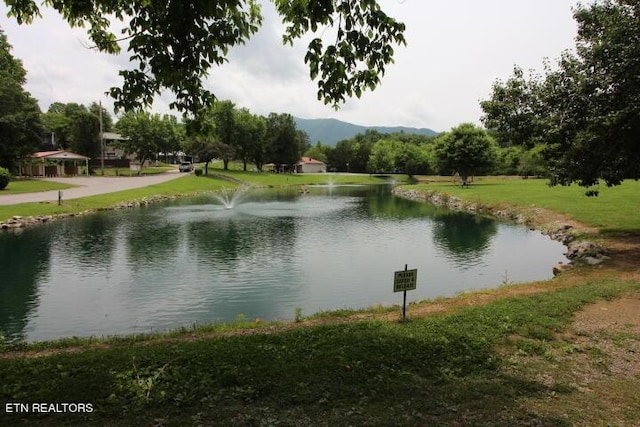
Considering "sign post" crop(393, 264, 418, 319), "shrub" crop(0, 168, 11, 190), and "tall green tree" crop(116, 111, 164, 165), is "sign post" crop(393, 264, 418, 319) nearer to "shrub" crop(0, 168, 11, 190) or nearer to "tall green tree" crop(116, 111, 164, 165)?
"shrub" crop(0, 168, 11, 190)

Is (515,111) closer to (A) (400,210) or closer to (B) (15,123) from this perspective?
(A) (400,210)

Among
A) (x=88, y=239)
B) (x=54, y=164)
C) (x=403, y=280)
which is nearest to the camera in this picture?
(x=403, y=280)

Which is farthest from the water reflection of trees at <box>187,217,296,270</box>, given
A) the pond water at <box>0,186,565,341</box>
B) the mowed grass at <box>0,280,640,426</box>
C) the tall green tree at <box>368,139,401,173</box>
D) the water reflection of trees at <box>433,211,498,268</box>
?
the tall green tree at <box>368,139,401,173</box>

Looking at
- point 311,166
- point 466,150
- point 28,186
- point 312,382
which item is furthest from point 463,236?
point 311,166

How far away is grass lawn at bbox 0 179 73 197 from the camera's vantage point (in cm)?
4053

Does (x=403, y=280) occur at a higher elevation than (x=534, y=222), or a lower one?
higher

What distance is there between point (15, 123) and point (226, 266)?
136 ft

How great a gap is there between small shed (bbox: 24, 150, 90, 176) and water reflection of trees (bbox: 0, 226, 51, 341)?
37778 mm

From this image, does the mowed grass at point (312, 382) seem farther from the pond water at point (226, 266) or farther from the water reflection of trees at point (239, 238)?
the water reflection of trees at point (239, 238)

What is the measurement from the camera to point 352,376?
625cm

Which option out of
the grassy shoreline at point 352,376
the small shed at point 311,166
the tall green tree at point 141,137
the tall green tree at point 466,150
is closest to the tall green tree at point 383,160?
the small shed at point 311,166

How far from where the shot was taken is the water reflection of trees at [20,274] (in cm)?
1258

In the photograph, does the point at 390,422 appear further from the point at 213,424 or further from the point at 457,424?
the point at 213,424

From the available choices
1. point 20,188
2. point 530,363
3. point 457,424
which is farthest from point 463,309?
point 20,188
